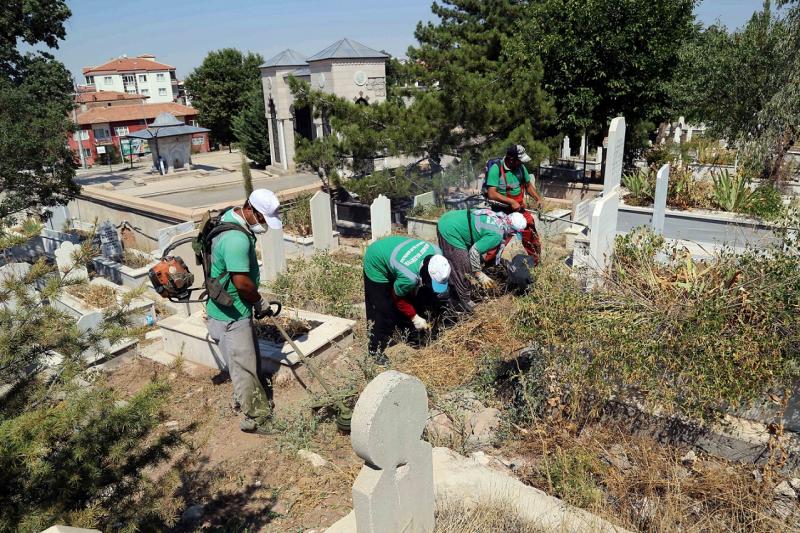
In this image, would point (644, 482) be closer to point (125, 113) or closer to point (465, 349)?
point (465, 349)

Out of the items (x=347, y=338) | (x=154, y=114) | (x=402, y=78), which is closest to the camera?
(x=347, y=338)

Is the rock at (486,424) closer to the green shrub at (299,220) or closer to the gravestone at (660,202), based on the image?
the gravestone at (660,202)

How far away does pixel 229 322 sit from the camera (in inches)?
181

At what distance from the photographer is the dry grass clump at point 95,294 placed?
8633 millimetres

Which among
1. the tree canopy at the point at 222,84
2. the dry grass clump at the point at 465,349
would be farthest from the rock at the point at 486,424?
the tree canopy at the point at 222,84

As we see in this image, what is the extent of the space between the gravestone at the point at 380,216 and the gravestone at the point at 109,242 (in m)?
4.92

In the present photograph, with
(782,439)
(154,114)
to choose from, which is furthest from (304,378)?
(154,114)

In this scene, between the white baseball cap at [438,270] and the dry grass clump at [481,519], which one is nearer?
the dry grass clump at [481,519]

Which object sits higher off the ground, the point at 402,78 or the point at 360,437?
the point at 402,78

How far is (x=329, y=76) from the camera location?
1952cm

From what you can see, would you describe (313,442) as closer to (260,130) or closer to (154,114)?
(260,130)

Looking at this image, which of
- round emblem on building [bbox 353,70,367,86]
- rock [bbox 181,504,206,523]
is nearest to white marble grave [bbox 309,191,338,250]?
rock [bbox 181,504,206,523]

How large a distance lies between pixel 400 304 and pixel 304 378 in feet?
3.72

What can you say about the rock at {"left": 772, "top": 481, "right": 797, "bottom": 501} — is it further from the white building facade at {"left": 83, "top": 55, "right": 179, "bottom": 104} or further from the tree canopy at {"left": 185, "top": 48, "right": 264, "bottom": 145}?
the white building facade at {"left": 83, "top": 55, "right": 179, "bottom": 104}
